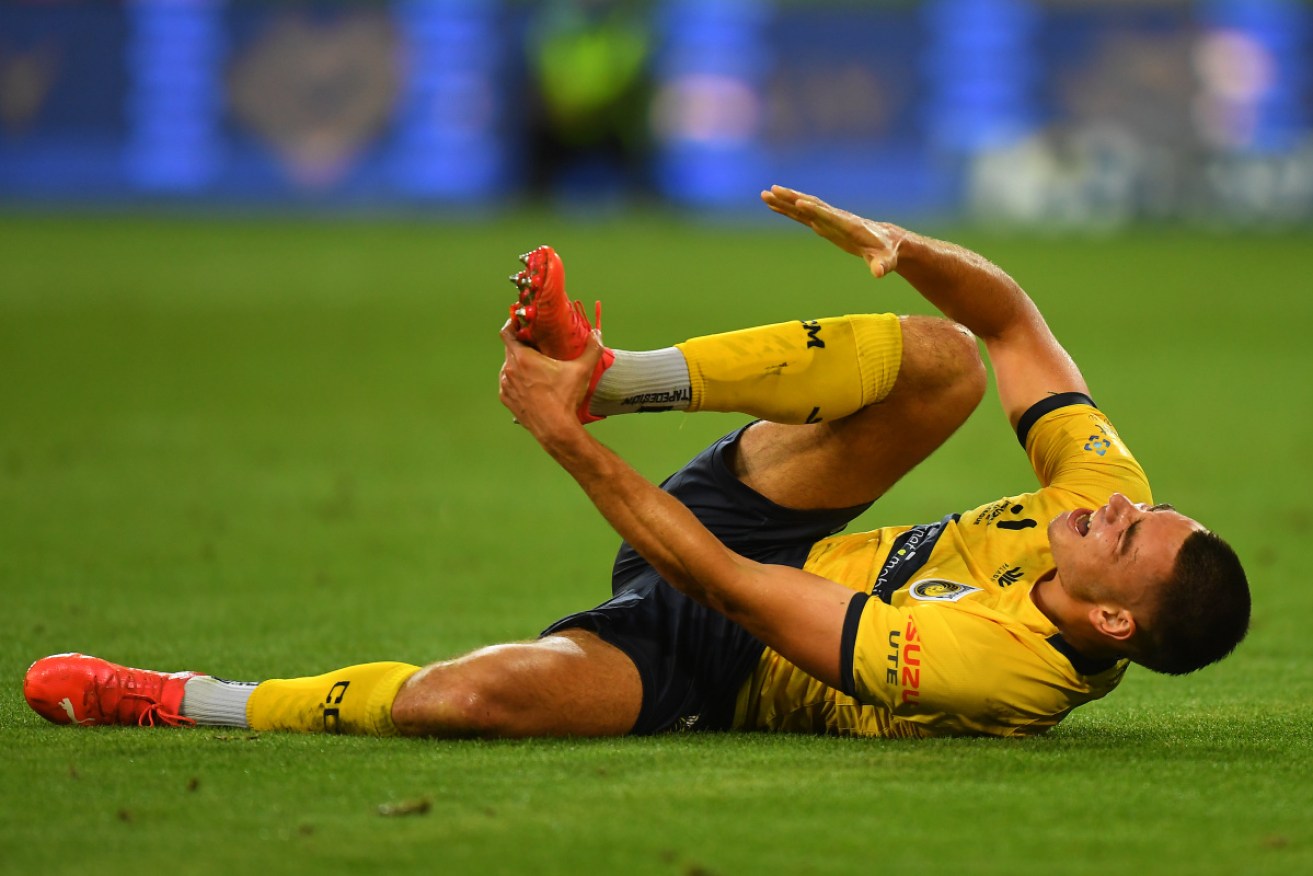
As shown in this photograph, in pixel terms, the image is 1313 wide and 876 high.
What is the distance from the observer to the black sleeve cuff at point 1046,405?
4.90m

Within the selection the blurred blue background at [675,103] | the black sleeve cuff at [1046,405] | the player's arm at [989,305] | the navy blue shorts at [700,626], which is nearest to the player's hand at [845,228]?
the player's arm at [989,305]

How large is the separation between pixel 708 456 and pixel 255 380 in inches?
322

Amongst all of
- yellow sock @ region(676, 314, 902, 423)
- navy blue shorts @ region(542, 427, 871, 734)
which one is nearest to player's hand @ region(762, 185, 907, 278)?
yellow sock @ region(676, 314, 902, 423)

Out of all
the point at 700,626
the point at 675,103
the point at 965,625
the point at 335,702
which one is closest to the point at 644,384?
the point at 700,626

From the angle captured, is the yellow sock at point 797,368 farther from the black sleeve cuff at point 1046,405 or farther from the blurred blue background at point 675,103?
the blurred blue background at point 675,103

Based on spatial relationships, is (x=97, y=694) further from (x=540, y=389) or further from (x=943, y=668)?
(x=943, y=668)

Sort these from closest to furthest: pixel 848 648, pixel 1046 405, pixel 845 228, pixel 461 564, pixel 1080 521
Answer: pixel 848 648 → pixel 1080 521 → pixel 845 228 → pixel 1046 405 → pixel 461 564

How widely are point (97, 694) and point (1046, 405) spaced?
2.54 m

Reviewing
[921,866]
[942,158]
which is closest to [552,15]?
[942,158]

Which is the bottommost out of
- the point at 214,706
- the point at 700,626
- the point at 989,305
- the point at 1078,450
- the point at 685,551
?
the point at 214,706

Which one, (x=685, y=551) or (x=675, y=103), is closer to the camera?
(x=685, y=551)

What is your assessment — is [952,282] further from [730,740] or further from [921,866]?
[921,866]

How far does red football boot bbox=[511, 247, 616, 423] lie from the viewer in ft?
13.8

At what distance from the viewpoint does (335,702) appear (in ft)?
14.8
